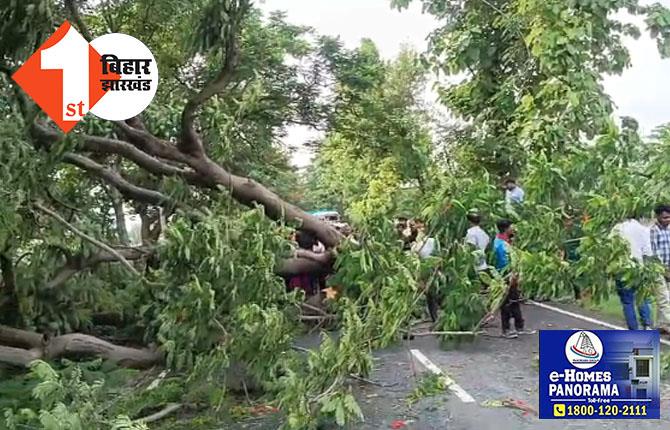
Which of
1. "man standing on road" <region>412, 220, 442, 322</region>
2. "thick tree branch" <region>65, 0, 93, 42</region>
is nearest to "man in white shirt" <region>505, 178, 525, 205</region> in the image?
"man standing on road" <region>412, 220, 442, 322</region>

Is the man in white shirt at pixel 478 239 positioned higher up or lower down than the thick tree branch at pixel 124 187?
lower down

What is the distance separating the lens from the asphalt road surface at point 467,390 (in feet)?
15.1

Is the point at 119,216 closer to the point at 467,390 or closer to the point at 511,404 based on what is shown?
the point at 467,390

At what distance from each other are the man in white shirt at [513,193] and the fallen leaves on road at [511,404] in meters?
1.44

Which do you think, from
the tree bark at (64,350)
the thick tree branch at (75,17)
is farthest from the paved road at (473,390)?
the thick tree branch at (75,17)

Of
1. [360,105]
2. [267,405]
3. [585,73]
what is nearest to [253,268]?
[267,405]

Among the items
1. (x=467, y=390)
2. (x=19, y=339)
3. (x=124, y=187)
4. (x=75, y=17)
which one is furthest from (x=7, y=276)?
(x=467, y=390)

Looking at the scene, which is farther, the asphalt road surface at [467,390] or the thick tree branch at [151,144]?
the thick tree branch at [151,144]

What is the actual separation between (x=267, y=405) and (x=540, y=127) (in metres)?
3.18

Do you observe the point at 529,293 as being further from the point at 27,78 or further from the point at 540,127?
the point at 27,78

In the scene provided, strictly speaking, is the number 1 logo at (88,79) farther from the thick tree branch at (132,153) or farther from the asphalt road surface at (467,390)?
the asphalt road surface at (467,390)

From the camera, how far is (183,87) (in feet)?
31.3

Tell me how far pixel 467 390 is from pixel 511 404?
508mm

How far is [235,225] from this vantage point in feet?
16.1
